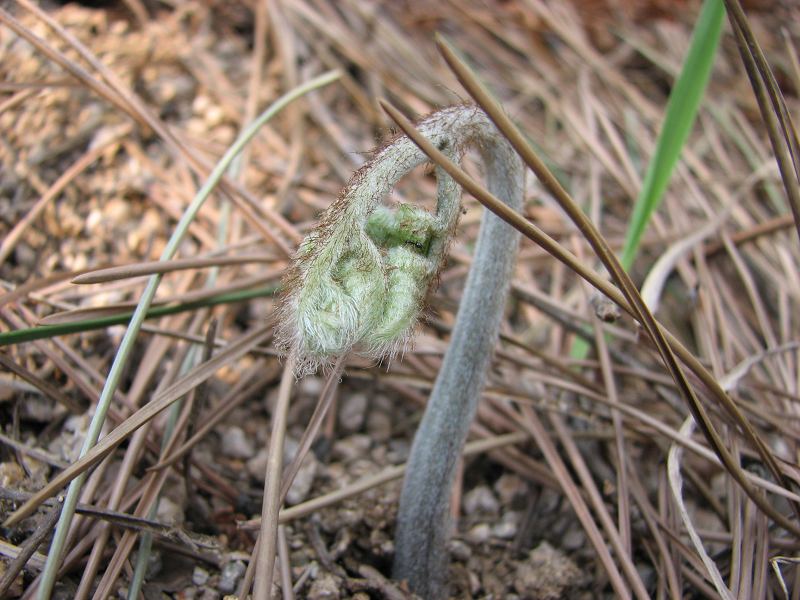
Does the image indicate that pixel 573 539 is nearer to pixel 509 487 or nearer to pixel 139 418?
pixel 509 487

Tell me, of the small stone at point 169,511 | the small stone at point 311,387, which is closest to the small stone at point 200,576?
the small stone at point 169,511

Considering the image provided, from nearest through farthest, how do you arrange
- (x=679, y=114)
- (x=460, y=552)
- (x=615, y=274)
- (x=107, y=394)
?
1. (x=615, y=274)
2. (x=107, y=394)
3. (x=460, y=552)
4. (x=679, y=114)

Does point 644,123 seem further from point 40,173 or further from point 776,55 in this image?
point 40,173

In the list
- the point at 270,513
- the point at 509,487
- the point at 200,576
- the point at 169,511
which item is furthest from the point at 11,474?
the point at 509,487

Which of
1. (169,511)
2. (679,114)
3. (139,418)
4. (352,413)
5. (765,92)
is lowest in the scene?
(169,511)

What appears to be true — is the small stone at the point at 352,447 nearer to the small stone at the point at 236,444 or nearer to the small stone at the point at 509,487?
the small stone at the point at 236,444

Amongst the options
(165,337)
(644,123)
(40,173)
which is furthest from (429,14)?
(165,337)
